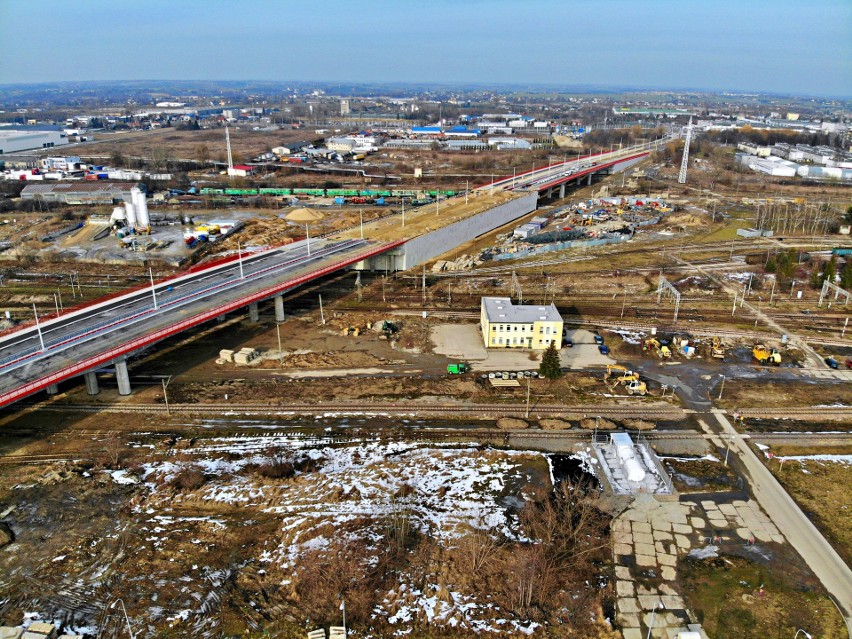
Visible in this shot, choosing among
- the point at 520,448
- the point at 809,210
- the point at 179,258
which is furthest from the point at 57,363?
the point at 809,210

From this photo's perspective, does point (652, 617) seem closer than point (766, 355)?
Yes

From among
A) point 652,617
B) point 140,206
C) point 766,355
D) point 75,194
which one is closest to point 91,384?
point 652,617

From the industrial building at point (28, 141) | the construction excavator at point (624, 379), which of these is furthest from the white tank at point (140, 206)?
the industrial building at point (28, 141)

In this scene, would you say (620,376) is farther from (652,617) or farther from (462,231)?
(462,231)

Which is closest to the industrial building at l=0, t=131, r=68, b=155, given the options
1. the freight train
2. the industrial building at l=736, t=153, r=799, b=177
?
the freight train

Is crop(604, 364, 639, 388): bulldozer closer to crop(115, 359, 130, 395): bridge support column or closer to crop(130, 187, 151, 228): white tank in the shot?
crop(115, 359, 130, 395): bridge support column
